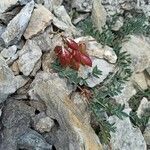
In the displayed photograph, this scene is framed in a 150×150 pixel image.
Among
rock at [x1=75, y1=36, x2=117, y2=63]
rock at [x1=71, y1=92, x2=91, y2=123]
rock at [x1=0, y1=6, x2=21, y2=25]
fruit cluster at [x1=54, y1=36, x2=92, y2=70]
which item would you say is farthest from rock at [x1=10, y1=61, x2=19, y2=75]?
rock at [x1=75, y1=36, x2=117, y2=63]

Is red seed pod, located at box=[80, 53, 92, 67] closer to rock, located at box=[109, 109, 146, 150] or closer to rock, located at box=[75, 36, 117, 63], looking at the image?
rock, located at box=[75, 36, 117, 63]

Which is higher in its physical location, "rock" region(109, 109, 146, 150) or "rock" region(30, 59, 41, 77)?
"rock" region(30, 59, 41, 77)

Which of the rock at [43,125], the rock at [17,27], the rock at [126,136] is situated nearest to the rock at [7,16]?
the rock at [17,27]

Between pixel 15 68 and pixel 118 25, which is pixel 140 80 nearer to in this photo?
pixel 118 25

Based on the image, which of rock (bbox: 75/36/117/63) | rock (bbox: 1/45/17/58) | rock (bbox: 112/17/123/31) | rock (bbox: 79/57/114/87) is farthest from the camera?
rock (bbox: 112/17/123/31)

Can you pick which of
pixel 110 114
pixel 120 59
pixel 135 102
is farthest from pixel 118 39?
pixel 110 114

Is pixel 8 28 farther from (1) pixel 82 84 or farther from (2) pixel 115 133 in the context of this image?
(2) pixel 115 133

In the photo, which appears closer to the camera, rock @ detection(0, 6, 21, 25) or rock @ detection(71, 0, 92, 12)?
rock @ detection(0, 6, 21, 25)
